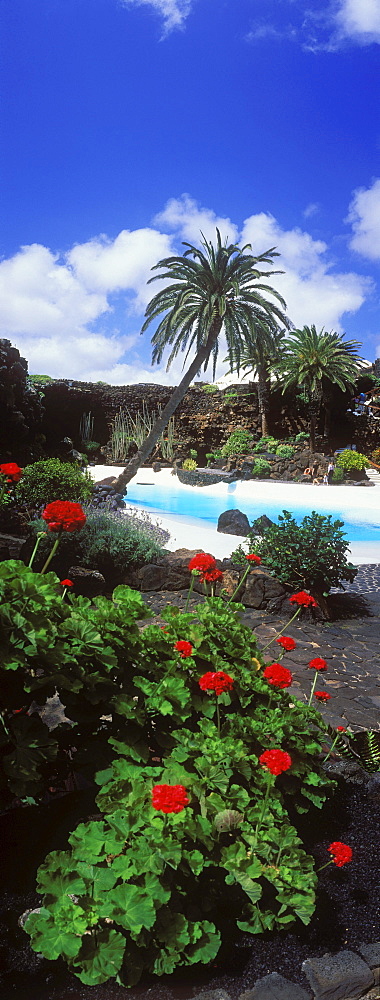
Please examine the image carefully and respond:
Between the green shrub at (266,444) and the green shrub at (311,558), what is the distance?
71.4ft

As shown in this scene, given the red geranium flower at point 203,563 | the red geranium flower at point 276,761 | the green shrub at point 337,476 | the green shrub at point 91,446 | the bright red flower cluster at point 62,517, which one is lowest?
the red geranium flower at point 276,761

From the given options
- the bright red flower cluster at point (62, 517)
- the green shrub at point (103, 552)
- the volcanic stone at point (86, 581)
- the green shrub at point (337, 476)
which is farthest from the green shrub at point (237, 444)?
the bright red flower cluster at point (62, 517)

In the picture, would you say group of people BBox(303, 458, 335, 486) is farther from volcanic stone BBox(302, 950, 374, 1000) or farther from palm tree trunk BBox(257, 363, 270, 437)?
volcanic stone BBox(302, 950, 374, 1000)

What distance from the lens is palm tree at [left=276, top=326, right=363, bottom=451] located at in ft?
91.0

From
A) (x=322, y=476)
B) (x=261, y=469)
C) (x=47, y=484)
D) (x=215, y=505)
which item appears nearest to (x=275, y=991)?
(x=47, y=484)

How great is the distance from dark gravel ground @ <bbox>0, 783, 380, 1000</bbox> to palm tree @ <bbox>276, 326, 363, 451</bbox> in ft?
85.4

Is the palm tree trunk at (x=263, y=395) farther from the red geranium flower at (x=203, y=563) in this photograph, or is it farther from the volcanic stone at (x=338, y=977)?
the volcanic stone at (x=338, y=977)

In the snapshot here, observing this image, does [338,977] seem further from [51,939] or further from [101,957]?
[51,939]

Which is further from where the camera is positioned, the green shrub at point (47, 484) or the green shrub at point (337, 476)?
the green shrub at point (337, 476)

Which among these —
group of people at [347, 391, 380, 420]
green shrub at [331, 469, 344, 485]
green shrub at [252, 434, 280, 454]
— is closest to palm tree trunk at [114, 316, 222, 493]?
green shrub at [331, 469, 344, 485]

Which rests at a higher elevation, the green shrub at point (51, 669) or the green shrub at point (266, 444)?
the green shrub at point (266, 444)

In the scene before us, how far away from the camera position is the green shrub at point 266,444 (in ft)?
93.1

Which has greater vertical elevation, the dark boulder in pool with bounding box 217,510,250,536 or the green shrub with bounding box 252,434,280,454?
the green shrub with bounding box 252,434,280,454

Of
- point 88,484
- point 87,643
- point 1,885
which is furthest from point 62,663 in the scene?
point 88,484
